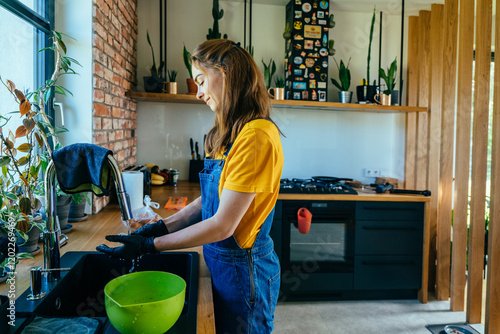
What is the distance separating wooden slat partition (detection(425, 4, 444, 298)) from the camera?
3.34m

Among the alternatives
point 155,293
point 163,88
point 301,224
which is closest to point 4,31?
point 155,293

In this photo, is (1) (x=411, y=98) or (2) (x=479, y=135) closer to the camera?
(2) (x=479, y=135)

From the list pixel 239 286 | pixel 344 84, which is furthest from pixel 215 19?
pixel 239 286

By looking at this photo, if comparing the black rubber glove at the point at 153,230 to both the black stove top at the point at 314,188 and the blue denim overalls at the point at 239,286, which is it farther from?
the black stove top at the point at 314,188

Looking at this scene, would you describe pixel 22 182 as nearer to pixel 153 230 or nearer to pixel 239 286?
pixel 153 230

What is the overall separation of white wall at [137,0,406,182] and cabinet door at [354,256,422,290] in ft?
2.99

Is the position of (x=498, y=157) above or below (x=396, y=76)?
below

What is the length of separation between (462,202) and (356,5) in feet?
6.43

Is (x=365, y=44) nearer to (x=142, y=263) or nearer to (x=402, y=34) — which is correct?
(x=402, y=34)

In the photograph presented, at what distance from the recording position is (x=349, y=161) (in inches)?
148

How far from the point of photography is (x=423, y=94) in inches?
139

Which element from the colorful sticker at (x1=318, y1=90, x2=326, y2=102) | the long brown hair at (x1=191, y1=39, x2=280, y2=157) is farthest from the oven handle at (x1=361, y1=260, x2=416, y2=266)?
the long brown hair at (x1=191, y1=39, x2=280, y2=157)

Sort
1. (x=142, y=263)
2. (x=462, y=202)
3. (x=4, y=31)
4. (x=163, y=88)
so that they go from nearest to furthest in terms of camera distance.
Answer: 1. (x=142, y=263)
2. (x=4, y=31)
3. (x=462, y=202)
4. (x=163, y=88)

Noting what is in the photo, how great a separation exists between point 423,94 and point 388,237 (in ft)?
4.52
